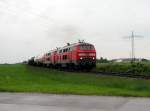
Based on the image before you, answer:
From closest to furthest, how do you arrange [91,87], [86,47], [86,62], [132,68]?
[91,87] < [86,62] < [86,47] < [132,68]

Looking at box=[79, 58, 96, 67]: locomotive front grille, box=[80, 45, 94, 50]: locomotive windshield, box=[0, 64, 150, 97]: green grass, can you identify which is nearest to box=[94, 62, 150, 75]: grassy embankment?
box=[79, 58, 96, 67]: locomotive front grille

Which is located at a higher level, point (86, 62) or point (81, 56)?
point (81, 56)

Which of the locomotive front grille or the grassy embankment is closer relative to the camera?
the locomotive front grille

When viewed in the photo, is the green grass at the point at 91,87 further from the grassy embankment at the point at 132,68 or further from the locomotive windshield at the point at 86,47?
the grassy embankment at the point at 132,68

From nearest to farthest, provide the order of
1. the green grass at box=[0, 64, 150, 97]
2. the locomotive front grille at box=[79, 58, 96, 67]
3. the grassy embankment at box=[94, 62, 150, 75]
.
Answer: the green grass at box=[0, 64, 150, 97]
the locomotive front grille at box=[79, 58, 96, 67]
the grassy embankment at box=[94, 62, 150, 75]

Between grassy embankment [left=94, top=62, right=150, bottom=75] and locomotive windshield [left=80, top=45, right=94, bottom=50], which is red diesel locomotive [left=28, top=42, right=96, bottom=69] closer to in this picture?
locomotive windshield [left=80, top=45, right=94, bottom=50]

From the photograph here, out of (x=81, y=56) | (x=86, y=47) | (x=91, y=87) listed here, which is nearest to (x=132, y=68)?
(x=86, y=47)

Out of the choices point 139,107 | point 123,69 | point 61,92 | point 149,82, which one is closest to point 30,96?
point 61,92

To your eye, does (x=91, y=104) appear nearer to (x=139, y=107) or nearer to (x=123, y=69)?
(x=139, y=107)

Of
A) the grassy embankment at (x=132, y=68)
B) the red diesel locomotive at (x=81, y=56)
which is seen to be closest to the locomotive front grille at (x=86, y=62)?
the red diesel locomotive at (x=81, y=56)

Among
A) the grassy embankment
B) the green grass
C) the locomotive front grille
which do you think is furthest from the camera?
the grassy embankment

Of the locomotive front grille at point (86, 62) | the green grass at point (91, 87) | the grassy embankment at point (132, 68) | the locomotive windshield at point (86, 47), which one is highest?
the locomotive windshield at point (86, 47)

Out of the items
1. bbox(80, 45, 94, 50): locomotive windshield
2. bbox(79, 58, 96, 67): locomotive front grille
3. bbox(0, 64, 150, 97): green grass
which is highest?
bbox(80, 45, 94, 50): locomotive windshield

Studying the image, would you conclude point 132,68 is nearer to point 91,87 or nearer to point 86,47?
point 86,47
